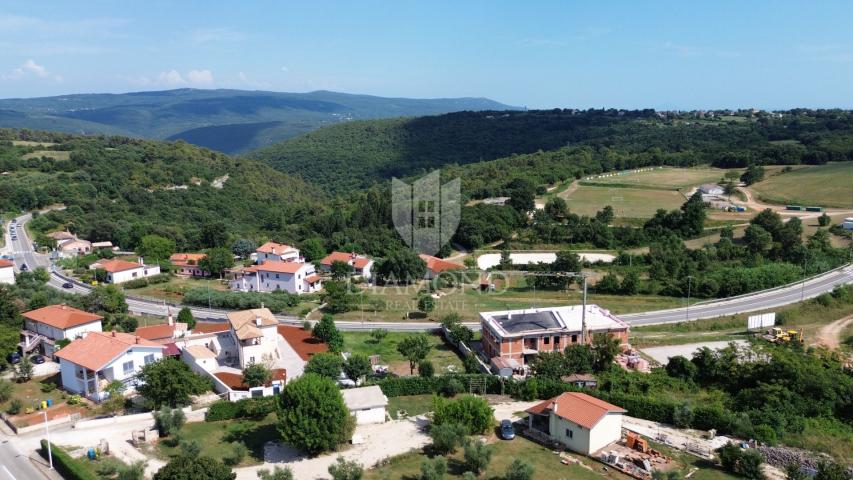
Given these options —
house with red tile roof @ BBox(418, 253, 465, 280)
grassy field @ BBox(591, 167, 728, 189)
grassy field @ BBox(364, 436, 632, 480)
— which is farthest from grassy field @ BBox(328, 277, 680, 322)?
grassy field @ BBox(591, 167, 728, 189)

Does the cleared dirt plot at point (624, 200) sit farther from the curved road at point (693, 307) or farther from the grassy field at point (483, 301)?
the grassy field at point (483, 301)

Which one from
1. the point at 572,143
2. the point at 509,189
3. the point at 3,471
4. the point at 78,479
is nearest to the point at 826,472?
the point at 78,479

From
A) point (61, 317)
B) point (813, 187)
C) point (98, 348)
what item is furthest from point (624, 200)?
point (98, 348)

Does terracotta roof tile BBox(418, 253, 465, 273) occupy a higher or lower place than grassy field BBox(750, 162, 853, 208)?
lower

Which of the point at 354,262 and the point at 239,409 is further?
the point at 354,262

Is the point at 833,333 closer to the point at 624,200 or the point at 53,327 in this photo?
the point at 624,200

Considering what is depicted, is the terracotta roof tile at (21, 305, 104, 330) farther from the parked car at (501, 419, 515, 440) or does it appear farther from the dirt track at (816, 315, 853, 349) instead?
the dirt track at (816, 315, 853, 349)

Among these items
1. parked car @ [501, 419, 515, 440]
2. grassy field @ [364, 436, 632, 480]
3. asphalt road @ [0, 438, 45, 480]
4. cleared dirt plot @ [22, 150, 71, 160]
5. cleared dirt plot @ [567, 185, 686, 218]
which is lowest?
asphalt road @ [0, 438, 45, 480]

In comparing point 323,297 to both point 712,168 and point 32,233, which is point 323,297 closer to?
point 32,233
